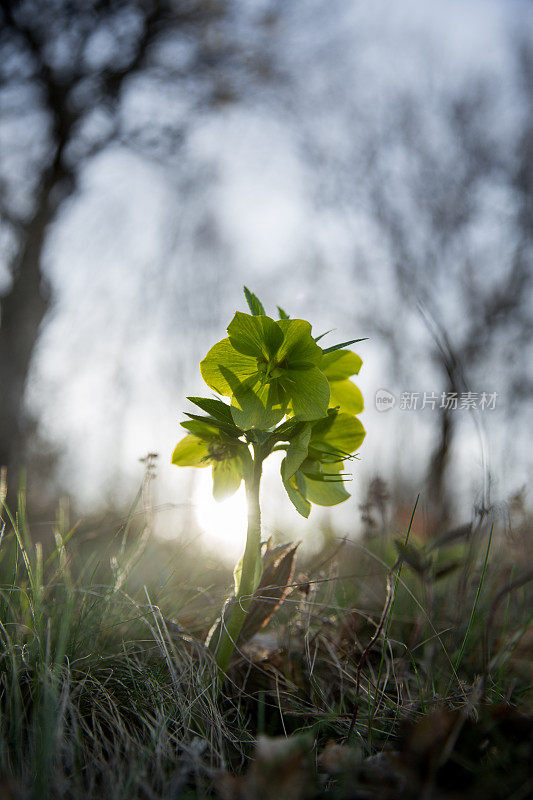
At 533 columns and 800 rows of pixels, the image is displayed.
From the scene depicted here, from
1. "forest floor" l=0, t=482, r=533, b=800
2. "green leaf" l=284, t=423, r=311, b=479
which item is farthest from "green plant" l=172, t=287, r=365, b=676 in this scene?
"forest floor" l=0, t=482, r=533, b=800

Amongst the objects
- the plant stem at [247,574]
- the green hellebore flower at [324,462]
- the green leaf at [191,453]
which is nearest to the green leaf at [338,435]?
the green hellebore flower at [324,462]

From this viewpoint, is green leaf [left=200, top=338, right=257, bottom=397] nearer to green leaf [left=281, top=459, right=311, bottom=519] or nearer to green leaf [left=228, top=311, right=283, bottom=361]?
green leaf [left=228, top=311, right=283, bottom=361]

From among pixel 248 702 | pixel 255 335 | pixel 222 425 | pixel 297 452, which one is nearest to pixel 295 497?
pixel 297 452

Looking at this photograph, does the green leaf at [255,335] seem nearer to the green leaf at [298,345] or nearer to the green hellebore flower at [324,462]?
the green leaf at [298,345]

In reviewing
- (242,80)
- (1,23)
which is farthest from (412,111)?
(1,23)

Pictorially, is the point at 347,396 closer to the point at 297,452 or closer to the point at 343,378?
the point at 343,378
